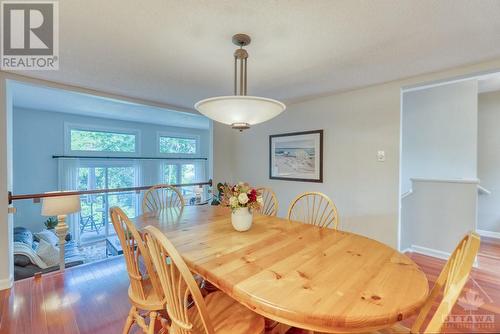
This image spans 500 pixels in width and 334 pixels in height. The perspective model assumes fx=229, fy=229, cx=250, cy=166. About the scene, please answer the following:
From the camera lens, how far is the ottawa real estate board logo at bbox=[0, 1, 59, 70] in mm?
1372

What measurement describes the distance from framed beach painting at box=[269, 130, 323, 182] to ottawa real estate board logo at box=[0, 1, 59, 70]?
2744 millimetres

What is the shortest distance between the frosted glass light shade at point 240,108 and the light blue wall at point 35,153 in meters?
4.73

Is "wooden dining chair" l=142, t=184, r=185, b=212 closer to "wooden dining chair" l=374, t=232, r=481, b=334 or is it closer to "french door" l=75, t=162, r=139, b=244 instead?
"wooden dining chair" l=374, t=232, r=481, b=334

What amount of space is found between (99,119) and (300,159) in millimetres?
4495

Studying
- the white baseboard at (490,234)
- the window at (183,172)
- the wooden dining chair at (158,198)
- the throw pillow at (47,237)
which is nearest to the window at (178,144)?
the window at (183,172)

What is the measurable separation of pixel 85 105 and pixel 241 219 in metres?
4.03

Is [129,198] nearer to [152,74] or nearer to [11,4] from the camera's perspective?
[152,74]

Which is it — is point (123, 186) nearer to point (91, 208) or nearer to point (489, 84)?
point (91, 208)

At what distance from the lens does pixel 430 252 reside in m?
3.05

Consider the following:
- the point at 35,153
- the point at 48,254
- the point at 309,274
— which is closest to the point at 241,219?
the point at 309,274

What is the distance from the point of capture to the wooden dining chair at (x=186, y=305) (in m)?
0.87

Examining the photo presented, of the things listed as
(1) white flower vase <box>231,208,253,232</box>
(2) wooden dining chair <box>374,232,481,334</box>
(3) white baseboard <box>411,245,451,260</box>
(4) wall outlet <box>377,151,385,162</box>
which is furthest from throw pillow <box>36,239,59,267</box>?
(3) white baseboard <box>411,245,451,260</box>

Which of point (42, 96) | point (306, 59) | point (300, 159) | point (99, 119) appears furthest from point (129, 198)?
point (306, 59)

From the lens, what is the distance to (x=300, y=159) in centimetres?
335
